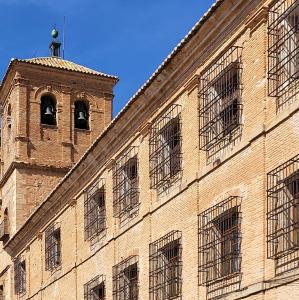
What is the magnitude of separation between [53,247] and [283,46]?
13.2 m

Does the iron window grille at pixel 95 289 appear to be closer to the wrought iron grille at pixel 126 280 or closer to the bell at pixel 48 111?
the wrought iron grille at pixel 126 280

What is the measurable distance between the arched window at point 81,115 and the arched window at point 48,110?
821 millimetres

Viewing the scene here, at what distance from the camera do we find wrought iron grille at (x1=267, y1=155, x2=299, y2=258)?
12180mm

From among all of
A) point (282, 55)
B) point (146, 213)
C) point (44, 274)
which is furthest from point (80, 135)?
point (282, 55)

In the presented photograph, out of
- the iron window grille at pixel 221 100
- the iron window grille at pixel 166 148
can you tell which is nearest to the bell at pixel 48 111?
the iron window grille at pixel 166 148

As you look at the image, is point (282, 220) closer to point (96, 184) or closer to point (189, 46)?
point (189, 46)

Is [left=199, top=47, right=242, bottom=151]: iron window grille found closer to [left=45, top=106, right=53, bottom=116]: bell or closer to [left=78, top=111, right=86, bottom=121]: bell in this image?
[left=45, top=106, right=53, bottom=116]: bell

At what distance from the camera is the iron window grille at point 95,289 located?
20.2 metres

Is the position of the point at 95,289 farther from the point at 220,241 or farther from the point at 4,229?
the point at 4,229

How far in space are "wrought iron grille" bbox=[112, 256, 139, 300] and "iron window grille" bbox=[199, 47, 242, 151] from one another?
4.07 metres

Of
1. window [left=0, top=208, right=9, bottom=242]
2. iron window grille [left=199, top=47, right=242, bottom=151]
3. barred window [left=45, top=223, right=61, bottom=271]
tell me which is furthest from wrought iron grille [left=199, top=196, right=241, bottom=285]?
window [left=0, top=208, right=9, bottom=242]

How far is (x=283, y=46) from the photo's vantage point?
42.4 ft

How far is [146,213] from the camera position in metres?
17.6

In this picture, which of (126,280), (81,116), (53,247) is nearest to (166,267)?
(126,280)
